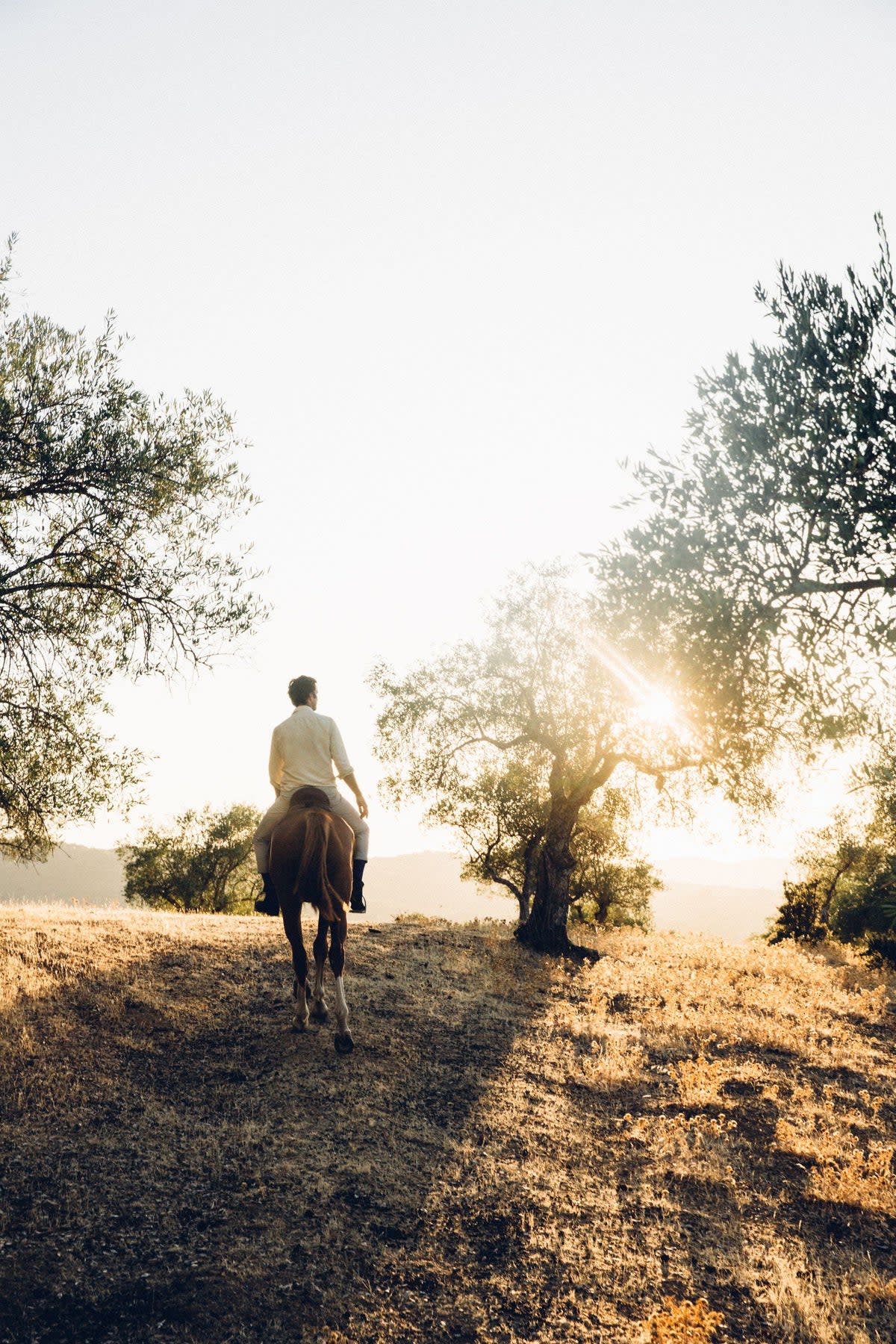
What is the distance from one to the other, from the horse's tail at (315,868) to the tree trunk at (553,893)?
11.3m

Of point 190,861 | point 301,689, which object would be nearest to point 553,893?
point 301,689

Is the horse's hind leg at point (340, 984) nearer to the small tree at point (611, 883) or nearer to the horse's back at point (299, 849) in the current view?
the horse's back at point (299, 849)

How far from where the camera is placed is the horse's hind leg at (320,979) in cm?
976

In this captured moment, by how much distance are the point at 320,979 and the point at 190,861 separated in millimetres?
36607

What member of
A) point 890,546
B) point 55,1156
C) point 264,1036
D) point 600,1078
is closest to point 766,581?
point 890,546

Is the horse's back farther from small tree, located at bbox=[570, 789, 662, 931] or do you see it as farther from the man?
small tree, located at bbox=[570, 789, 662, 931]

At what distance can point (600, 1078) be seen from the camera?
33.2 feet

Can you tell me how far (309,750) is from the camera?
9938 millimetres

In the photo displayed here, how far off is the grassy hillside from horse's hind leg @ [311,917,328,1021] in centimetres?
45

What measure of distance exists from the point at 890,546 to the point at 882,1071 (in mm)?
7524

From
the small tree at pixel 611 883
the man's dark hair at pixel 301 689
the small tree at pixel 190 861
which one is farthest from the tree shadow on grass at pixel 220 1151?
the small tree at pixel 190 861

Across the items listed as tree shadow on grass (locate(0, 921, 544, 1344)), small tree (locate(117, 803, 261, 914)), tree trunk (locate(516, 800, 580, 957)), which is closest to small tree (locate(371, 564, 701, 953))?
tree trunk (locate(516, 800, 580, 957))

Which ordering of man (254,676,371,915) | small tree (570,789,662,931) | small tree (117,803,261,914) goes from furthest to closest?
small tree (117,803,261,914), small tree (570,789,662,931), man (254,676,371,915)

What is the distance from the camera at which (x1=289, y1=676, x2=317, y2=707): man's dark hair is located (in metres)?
10.3
